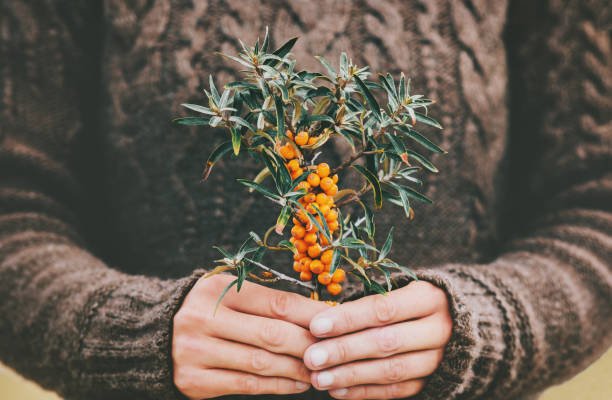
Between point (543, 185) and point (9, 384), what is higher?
point (543, 185)

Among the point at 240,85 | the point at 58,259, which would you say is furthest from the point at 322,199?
the point at 58,259

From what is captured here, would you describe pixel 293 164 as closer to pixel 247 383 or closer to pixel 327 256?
pixel 327 256

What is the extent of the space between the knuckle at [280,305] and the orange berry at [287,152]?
0.50 feet

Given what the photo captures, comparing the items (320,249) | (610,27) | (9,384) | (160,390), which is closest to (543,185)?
(610,27)

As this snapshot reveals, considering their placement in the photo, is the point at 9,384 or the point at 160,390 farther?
the point at 9,384

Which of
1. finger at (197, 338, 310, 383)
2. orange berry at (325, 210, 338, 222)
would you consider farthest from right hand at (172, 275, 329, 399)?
orange berry at (325, 210, 338, 222)

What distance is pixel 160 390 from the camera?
454 millimetres

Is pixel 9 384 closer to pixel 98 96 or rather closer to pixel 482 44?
pixel 98 96

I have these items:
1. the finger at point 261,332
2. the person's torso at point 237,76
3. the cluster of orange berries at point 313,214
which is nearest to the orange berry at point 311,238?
the cluster of orange berries at point 313,214

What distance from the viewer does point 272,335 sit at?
0.42 m

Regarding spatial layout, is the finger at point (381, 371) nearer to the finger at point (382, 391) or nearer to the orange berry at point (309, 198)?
the finger at point (382, 391)

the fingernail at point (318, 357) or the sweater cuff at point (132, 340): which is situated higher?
the fingernail at point (318, 357)

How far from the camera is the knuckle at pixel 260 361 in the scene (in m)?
0.43

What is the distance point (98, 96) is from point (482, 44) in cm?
64
